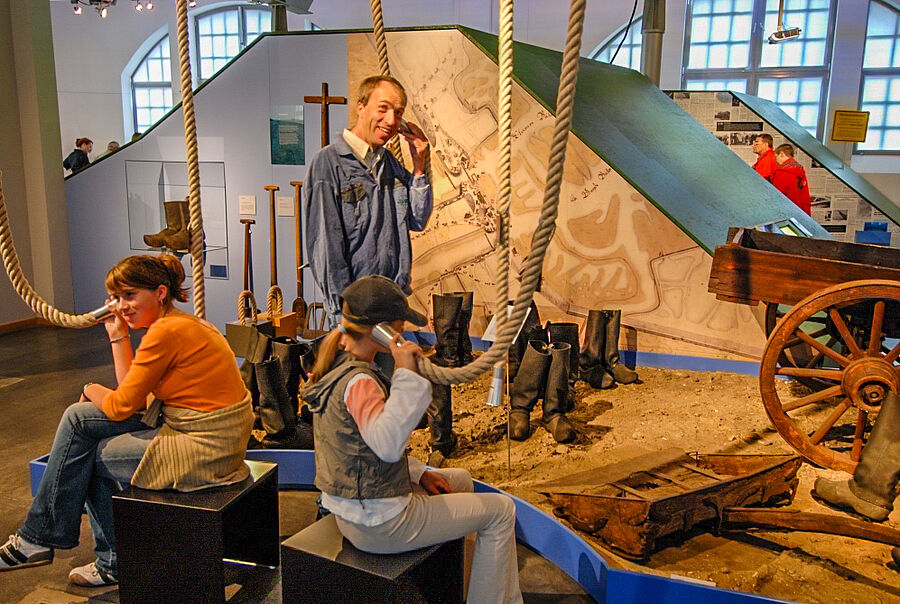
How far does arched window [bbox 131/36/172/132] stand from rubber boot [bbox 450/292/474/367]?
10.8 metres

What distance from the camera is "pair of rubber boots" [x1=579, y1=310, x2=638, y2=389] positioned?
197 inches

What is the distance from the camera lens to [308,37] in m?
5.78

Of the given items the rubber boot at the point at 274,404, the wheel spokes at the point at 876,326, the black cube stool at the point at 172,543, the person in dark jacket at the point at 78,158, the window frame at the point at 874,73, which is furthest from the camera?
the window frame at the point at 874,73

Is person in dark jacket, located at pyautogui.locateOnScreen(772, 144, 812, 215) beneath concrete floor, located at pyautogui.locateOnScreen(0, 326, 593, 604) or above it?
above

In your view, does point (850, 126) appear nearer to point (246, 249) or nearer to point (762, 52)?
point (762, 52)

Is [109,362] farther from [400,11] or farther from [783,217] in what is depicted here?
[400,11]

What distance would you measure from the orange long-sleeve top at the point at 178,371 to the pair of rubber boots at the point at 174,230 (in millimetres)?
3671

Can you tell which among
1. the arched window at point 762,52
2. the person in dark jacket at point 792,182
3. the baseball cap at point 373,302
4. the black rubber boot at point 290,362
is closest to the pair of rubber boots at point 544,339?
the black rubber boot at point 290,362

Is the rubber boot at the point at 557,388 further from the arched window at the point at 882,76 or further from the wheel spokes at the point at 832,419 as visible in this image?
the arched window at the point at 882,76

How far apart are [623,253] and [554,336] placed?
993 millimetres

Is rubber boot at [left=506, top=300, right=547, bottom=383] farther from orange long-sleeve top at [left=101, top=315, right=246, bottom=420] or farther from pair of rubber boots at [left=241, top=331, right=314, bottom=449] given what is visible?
orange long-sleeve top at [left=101, top=315, right=246, bottom=420]

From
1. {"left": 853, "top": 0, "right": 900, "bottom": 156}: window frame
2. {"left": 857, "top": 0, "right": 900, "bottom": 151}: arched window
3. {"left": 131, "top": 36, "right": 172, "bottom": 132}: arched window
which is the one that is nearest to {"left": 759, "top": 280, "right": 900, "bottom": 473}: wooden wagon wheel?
{"left": 853, "top": 0, "right": 900, "bottom": 156}: window frame

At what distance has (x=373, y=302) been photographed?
2016 mm

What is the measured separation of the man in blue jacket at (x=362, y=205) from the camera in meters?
2.83
